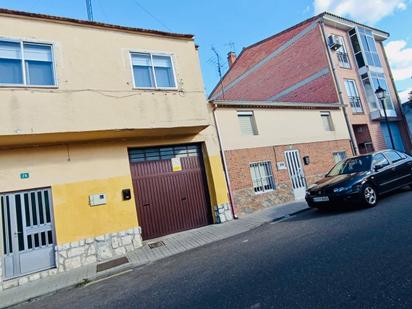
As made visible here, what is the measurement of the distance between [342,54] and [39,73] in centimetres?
1881

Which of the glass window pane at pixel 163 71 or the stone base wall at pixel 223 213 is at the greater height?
the glass window pane at pixel 163 71

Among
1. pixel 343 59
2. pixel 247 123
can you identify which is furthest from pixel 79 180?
pixel 343 59

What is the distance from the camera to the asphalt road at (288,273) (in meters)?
3.34

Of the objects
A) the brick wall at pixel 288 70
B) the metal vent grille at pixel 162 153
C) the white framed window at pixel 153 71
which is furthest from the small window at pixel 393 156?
the brick wall at pixel 288 70

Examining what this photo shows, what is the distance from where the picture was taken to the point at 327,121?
50.0 feet

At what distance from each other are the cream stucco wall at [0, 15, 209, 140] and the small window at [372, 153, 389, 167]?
588cm

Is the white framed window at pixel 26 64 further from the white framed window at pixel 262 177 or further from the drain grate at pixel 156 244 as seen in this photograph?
the white framed window at pixel 262 177

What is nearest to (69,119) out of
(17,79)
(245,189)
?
(17,79)

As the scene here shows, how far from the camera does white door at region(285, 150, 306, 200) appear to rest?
1237cm

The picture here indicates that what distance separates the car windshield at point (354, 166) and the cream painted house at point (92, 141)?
4258 millimetres

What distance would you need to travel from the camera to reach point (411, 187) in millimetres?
9727

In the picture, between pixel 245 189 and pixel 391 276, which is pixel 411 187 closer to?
pixel 245 189

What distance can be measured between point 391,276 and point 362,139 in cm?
1662

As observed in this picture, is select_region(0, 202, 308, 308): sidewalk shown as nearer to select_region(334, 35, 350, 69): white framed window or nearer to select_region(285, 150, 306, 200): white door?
select_region(285, 150, 306, 200): white door
